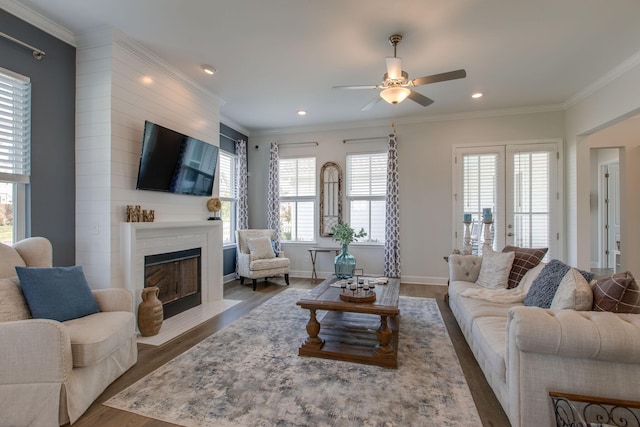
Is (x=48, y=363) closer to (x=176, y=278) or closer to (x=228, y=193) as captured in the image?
(x=176, y=278)

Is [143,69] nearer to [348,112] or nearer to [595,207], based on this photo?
[348,112]

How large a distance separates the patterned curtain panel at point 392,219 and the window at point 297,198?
1.52 meters

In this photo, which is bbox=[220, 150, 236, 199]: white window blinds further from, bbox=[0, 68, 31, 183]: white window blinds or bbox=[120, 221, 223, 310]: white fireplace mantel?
bbox=[0, 68, 31, 183]: white window blinds

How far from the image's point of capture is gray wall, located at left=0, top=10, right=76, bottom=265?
266cm

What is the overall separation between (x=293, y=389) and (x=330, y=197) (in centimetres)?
419

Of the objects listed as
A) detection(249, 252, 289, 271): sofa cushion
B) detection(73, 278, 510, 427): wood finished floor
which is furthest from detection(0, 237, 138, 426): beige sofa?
detection(249, 252, 289, 271): sofa cushion

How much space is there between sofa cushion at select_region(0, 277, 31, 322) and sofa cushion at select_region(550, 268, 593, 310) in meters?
3.62

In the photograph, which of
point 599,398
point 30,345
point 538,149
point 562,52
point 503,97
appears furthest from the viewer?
point 538,149

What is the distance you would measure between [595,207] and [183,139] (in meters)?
8.55

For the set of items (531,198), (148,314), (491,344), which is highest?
(531,198)

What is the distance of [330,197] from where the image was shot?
19.9 ft

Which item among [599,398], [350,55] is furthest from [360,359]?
[350,55]

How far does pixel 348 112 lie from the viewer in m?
5.32

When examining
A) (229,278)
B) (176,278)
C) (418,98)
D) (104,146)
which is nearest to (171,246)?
(176,278)
